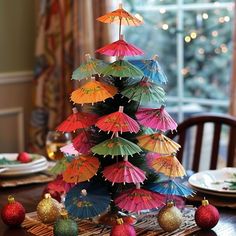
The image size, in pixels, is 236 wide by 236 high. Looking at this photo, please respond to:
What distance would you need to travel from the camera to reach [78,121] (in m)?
1.43

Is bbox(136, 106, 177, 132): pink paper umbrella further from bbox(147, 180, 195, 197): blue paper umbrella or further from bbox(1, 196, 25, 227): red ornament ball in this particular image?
bbox(1, 196, 25, 227): red ornament ball

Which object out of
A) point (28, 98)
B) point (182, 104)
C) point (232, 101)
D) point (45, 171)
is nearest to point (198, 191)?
point (45, 171)

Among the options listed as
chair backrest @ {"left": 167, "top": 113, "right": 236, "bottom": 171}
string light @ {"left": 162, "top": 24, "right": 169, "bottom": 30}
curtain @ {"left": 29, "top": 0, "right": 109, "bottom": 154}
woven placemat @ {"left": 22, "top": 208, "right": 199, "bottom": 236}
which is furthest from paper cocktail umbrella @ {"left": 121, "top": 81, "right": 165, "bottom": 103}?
string light @ {"left": 162, "top": 24, "right": 169, "bottom": 30}

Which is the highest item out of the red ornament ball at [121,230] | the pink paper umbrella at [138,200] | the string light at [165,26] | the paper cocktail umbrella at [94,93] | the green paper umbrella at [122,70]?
the green paper umbrella at [122,70]

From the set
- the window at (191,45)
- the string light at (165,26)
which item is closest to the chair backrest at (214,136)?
the window at (191,45)

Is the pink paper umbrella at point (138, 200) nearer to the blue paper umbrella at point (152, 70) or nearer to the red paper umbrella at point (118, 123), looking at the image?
the red paper umbrella at point (118, 123)

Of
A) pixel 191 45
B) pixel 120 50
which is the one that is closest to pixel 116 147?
pixel 120 50

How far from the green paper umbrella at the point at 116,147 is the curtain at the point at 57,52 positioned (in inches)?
77.3

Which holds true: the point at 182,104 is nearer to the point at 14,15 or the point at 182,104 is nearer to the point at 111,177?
the point at 14,15

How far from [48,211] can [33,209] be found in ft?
0.57

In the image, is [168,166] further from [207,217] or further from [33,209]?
[33,209]

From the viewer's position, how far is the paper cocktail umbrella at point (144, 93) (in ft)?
4.58

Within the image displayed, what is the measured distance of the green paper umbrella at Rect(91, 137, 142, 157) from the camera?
54.0 inches

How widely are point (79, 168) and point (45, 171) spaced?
650mm
